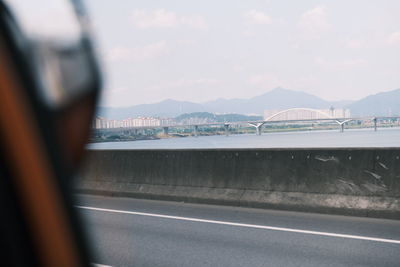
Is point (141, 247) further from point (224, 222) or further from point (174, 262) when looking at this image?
point (224, 222)

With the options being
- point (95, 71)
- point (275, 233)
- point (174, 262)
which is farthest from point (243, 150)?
point (95, 71)

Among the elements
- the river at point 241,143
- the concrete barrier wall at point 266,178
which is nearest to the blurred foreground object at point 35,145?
the river at point 241,143

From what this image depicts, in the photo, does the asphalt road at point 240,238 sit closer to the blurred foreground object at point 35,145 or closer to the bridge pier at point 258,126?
the blurred foreground object at point 35,145

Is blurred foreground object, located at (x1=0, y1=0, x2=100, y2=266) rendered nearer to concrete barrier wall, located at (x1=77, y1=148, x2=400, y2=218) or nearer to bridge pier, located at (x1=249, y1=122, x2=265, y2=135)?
concrete barrier wall, located at (x1=77, y1=148, x2=400, y2=218)

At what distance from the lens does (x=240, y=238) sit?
8.15m

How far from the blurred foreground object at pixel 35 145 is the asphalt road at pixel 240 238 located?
509 centimetres

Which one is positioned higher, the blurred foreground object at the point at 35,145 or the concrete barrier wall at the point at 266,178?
the blurred foreground object at the point at 35,145

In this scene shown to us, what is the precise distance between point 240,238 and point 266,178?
3287 mm

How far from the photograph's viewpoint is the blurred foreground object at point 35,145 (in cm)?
45

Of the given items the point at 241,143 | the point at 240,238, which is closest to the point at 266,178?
the point at 240,238

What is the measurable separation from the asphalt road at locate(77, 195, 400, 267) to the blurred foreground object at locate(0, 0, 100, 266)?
509 cm

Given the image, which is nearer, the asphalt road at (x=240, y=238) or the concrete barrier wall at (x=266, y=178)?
the asphalt road at (x=240, y=238)

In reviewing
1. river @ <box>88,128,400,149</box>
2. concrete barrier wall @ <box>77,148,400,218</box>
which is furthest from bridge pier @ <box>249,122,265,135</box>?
concrete barrier wall @ <box>77,148,400,218</box>

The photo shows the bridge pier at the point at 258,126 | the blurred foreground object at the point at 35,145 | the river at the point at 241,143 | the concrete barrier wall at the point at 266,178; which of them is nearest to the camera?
the blurred foreground object at the point at 35,145
